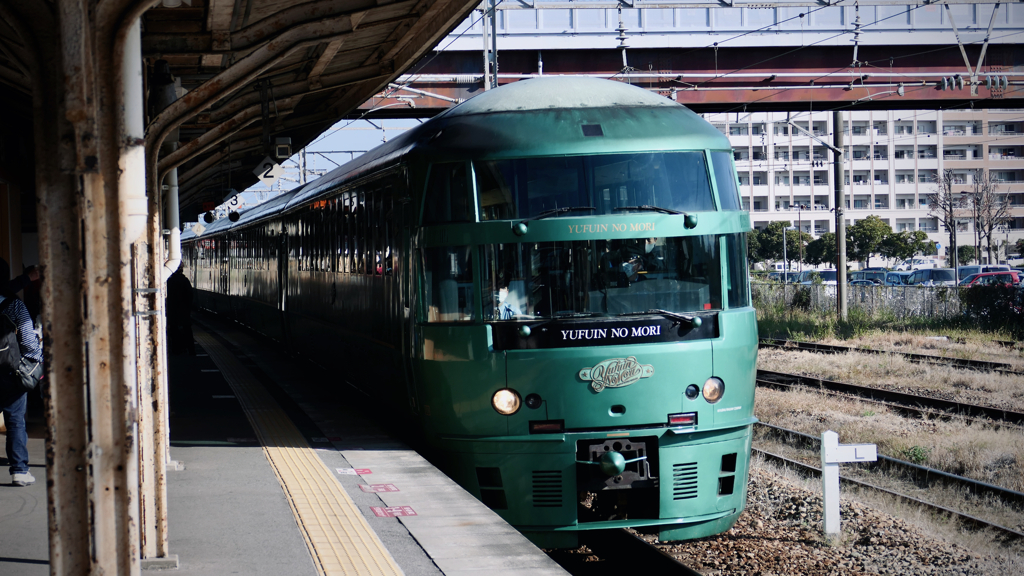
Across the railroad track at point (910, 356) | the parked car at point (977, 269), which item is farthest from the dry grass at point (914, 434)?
the parked car at point (977, 269)

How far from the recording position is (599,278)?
23.2 ft

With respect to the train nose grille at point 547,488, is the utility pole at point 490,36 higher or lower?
higher

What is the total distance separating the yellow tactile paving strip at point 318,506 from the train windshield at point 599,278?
1659mm

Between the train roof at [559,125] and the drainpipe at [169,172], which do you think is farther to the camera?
the train roof at [559,125]

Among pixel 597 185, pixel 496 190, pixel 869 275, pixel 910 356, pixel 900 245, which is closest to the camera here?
pixel 597 185

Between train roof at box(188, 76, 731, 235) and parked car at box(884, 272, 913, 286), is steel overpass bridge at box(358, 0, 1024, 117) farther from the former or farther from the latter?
parked car at box(884, 272, 913, 286)

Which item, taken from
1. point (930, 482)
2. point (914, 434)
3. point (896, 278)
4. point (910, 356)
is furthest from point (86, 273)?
point (896, 278)

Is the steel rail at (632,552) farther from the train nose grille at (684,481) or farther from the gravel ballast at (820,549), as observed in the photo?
the train nose grille at (684,481)

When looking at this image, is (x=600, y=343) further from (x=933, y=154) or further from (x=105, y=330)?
(x=933, y=154)

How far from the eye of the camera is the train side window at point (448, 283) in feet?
23.8

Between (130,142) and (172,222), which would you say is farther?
(172,222)

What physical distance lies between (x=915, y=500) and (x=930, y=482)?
0.90m

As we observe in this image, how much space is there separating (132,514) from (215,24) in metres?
4.83

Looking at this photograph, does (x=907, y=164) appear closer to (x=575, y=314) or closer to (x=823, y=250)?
(x=823, y=250)
